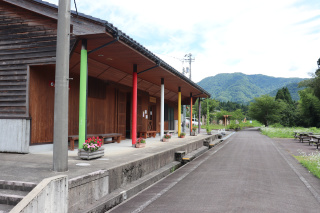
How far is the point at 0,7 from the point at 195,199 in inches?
347

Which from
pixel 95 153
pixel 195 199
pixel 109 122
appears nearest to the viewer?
pixel 195 199

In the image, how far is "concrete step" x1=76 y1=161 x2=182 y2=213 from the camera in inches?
190

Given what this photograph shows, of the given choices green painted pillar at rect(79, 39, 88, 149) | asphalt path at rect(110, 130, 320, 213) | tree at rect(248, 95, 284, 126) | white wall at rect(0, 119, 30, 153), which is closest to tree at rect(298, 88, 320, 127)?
tree at rect(248, 95, 284, 126)

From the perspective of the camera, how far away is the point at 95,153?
280 inches

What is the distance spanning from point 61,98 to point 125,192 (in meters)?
2.39

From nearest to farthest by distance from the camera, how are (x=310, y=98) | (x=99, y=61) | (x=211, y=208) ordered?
1. (x=211, y=208)
2. (x=99, y=61)
3. (x=310, y=98)

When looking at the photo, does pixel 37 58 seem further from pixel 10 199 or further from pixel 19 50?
pixel 10 199

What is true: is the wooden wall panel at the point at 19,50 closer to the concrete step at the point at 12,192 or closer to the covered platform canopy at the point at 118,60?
the covered platform canopy at the point at 118,60

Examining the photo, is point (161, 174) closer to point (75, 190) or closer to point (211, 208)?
point (211, 208)

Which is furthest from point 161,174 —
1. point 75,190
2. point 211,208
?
point 75,190

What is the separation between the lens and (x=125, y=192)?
5719 millimetres

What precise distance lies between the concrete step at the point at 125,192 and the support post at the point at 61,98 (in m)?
1.03


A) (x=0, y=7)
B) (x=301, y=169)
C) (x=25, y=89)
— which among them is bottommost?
(x=301, y=169)

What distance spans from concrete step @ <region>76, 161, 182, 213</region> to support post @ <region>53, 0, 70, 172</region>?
103 centimetres
